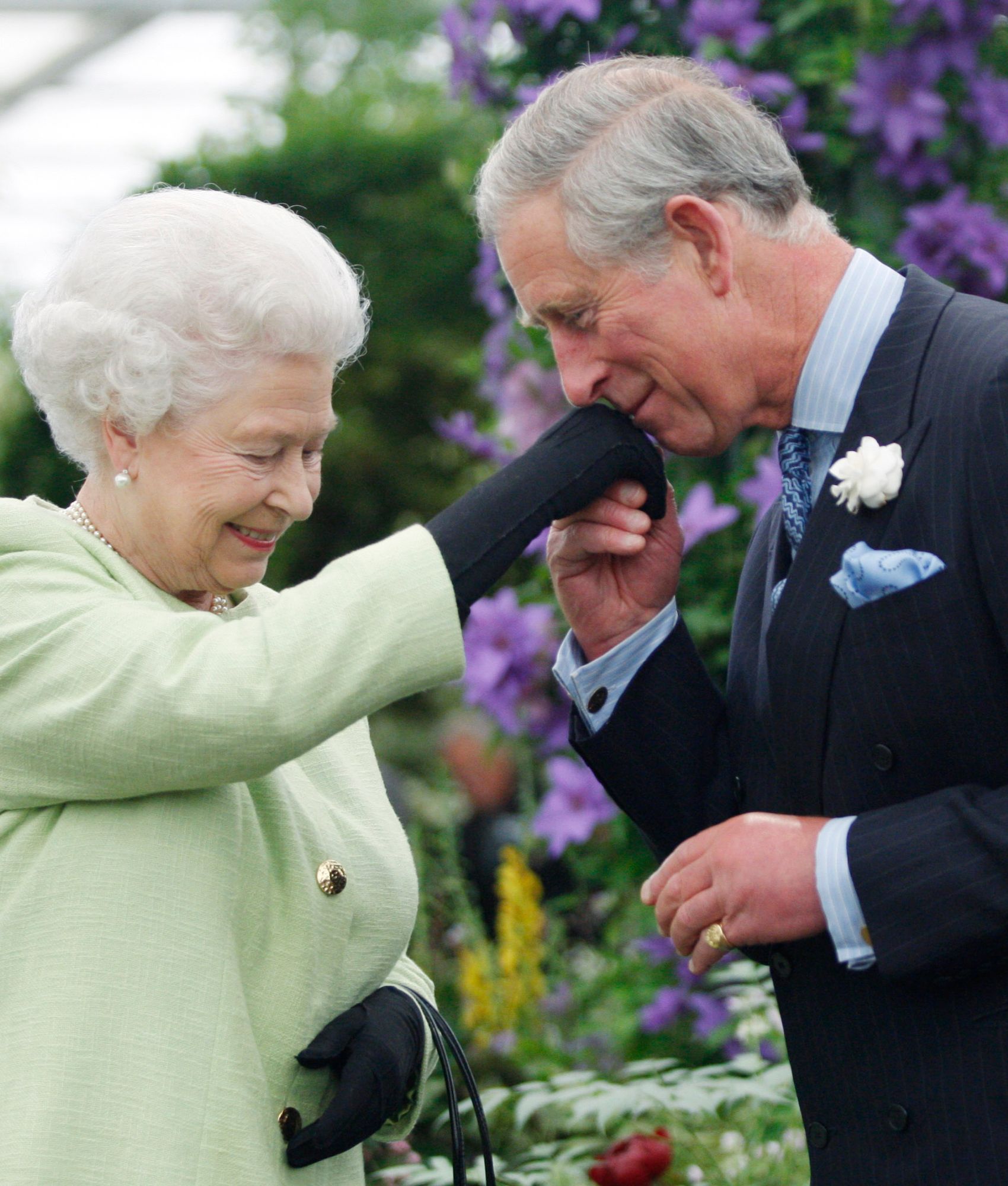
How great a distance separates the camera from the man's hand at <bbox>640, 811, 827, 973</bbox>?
1.79 meters

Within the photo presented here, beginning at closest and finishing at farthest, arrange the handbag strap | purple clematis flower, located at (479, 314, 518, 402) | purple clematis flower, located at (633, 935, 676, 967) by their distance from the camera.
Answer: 1. the handbag strap
2. purple clematis flower, located at (633, 935, 676, 967)
3. purple clematis flower, located at (479, 314, 518, 402)

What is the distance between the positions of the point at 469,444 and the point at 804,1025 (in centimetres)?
246

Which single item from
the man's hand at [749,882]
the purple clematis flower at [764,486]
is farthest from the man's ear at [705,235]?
the purple clematis flower at [764,486]

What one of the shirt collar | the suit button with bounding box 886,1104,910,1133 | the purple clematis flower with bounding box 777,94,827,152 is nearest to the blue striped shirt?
the shirt collar

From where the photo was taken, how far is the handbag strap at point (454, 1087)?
1965 mm

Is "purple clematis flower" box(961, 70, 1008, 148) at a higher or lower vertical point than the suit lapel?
lower

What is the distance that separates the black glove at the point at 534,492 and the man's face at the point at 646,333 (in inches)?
4.1

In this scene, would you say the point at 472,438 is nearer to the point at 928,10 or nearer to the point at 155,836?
the point at 928,10

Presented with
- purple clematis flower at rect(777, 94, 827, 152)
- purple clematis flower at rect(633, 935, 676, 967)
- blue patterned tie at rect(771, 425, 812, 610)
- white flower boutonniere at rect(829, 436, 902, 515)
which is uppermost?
white flower boutonniere at rect(829, 436, 902, 515)

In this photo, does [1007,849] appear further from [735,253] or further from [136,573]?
[136,573]

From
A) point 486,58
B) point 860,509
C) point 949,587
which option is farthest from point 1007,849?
point 486,58

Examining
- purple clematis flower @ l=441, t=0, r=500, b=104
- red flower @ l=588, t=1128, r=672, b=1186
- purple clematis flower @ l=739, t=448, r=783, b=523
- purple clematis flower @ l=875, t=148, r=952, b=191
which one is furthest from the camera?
purple clematis flower @ l=441, t=0, r=500, b=104

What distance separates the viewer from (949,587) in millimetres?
1755

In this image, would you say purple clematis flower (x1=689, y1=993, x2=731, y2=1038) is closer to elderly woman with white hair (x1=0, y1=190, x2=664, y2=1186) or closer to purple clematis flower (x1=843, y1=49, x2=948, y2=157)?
elderly woman with white hair (x1=0, y1=190, x2=664, y2=1186)
